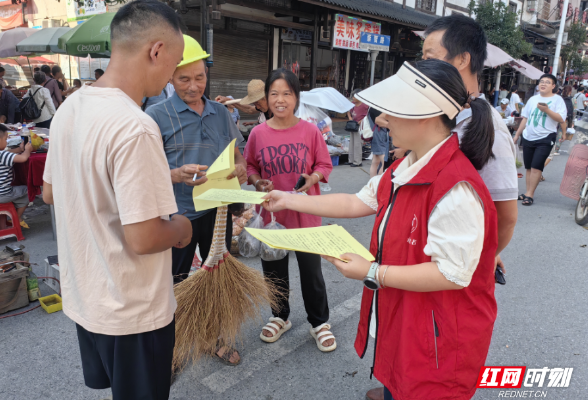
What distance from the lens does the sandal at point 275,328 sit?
2.71m

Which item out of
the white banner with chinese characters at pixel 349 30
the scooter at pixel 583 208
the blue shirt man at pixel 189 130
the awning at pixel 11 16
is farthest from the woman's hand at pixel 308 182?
the awning at pixel 11 16

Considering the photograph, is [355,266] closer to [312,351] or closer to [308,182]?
[308,182]

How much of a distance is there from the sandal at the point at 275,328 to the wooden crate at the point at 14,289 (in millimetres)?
1842

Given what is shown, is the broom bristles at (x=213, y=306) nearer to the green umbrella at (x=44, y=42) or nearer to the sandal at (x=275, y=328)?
the sandal at (x=275, y=328)

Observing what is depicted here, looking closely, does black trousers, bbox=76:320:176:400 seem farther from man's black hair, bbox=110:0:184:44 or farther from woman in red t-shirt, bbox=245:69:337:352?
woman in red t-shirt, bbox=245:69:337:352

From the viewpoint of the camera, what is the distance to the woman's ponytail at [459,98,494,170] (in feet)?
4.40

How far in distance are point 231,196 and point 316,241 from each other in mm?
470

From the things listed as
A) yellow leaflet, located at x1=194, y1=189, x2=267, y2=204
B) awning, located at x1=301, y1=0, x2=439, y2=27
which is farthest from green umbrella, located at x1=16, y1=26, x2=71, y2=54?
yellow leaflet, located at x1=194, y1=189, x2=267, y2=204

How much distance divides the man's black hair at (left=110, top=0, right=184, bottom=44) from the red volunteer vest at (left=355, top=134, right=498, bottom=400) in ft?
3.18

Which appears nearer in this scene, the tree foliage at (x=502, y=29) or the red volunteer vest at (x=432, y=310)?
the red volunteer vest at (x=432, y=310)

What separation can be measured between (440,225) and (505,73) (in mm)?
24003

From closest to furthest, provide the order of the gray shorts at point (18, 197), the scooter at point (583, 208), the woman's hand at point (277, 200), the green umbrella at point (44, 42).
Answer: the woman's hand at point (277, 200), the gray shorts at point (18, 197), the scooter at point (583, 208), the green umbrella at point (44, 42)

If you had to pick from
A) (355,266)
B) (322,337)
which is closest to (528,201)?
(322,337)

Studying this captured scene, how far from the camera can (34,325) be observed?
288 centimetres
